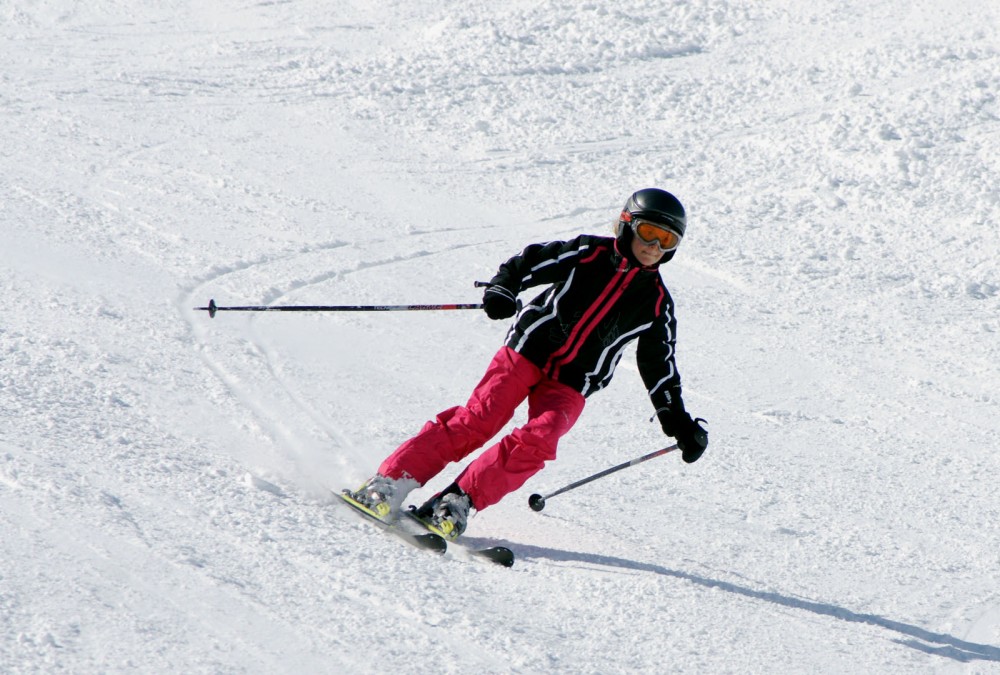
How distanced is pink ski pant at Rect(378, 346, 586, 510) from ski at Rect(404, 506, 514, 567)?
0.54ft

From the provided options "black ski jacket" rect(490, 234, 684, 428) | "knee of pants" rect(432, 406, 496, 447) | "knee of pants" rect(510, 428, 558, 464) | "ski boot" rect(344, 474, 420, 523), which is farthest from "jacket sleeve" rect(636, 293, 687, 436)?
"ski boot" rect(344, 474, 420, 523)

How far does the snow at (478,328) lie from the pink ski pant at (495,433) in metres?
0.31

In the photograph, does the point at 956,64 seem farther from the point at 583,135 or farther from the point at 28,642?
the point at 28,642

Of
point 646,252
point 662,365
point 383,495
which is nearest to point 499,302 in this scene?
point 646,252

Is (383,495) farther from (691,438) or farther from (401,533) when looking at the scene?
(691,438)

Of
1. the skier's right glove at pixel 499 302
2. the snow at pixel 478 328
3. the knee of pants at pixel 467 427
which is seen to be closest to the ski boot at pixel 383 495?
the snow at pixel 478 328

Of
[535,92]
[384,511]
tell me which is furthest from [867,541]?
[535,92]

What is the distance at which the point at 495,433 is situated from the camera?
471 cm

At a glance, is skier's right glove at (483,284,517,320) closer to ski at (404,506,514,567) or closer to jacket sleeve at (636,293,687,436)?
jacket sleeve at (636,293,687,436)

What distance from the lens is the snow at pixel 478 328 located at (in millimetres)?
3721

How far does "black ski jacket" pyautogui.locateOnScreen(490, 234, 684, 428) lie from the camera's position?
4.73m

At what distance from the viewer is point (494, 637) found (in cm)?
357

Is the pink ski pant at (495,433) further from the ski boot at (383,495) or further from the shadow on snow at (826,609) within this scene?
the shadow on snow at (826,609)

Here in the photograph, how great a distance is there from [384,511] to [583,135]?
838 centimetres
